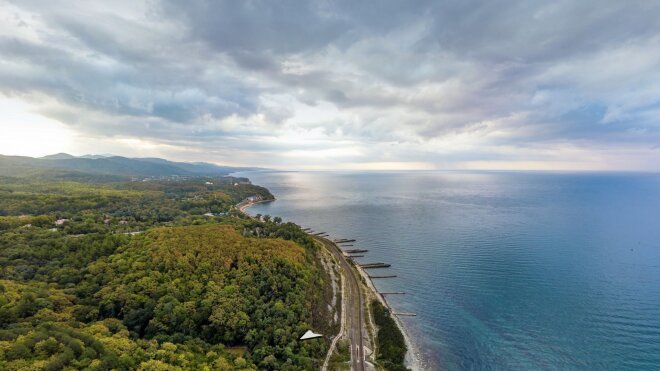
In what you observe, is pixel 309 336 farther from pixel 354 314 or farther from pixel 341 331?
pixel 354 314

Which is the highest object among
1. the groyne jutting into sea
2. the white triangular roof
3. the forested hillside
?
the forested hillside

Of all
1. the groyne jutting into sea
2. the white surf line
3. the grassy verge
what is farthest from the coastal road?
the groyne jutting into sea

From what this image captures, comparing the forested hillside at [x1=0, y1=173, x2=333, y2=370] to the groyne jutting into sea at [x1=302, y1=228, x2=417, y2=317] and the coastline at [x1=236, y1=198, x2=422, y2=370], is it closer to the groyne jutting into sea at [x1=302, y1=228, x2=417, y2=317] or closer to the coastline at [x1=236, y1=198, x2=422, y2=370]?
the coastline at [x1=236, y1=198, x2=422, y2=370]

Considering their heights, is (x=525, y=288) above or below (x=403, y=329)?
above

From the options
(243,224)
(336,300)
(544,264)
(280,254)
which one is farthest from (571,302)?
(243,224)

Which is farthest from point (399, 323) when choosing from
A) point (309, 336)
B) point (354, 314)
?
point (309, 336)

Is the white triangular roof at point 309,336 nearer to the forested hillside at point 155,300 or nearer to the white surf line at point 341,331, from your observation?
the forested hillside at point 155,300

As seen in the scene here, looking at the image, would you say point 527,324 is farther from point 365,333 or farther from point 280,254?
point 280,254
